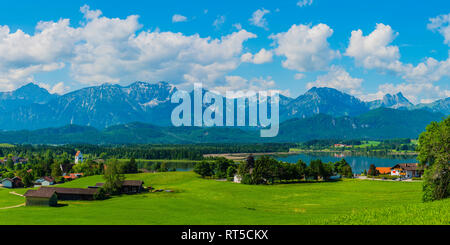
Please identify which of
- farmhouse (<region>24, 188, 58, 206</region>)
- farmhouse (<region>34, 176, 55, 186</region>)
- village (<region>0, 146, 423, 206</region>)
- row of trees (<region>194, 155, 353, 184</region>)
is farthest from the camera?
farmhouse (<region>34, 176, 55, 186</region>)

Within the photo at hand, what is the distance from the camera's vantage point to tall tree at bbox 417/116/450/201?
139ft

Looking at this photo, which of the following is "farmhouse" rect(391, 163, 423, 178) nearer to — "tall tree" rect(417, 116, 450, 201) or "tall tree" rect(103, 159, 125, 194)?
"tall tree" rect(417, 116, 450, 201)

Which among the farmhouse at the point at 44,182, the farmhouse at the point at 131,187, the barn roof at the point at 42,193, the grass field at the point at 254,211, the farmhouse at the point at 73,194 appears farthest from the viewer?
→ the farmhouse at the point at 44,182

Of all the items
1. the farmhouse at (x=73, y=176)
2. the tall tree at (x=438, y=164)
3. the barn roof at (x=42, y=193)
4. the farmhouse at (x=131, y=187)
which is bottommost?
the farmhouse at (x=73, y=176)

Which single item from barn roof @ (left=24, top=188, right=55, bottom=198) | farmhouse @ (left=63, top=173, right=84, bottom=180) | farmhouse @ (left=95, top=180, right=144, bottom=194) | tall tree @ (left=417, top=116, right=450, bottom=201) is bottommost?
farmhouse @ (left=63, top=173, right=84, bottom=180)

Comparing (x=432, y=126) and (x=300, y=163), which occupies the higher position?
(x=432, y=126)

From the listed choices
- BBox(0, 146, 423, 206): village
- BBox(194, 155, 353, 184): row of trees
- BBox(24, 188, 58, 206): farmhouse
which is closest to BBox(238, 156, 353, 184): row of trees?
BBox(194, 155, 353, 184): row of trees

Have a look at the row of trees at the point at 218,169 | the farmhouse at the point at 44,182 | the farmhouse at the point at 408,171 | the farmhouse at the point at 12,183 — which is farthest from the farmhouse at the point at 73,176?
the farmhouse at the point at 408,171

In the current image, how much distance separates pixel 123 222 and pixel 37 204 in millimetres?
31306

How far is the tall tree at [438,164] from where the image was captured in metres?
42.3

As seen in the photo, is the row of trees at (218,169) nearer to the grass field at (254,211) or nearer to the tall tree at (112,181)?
the grass field at (254,211)
